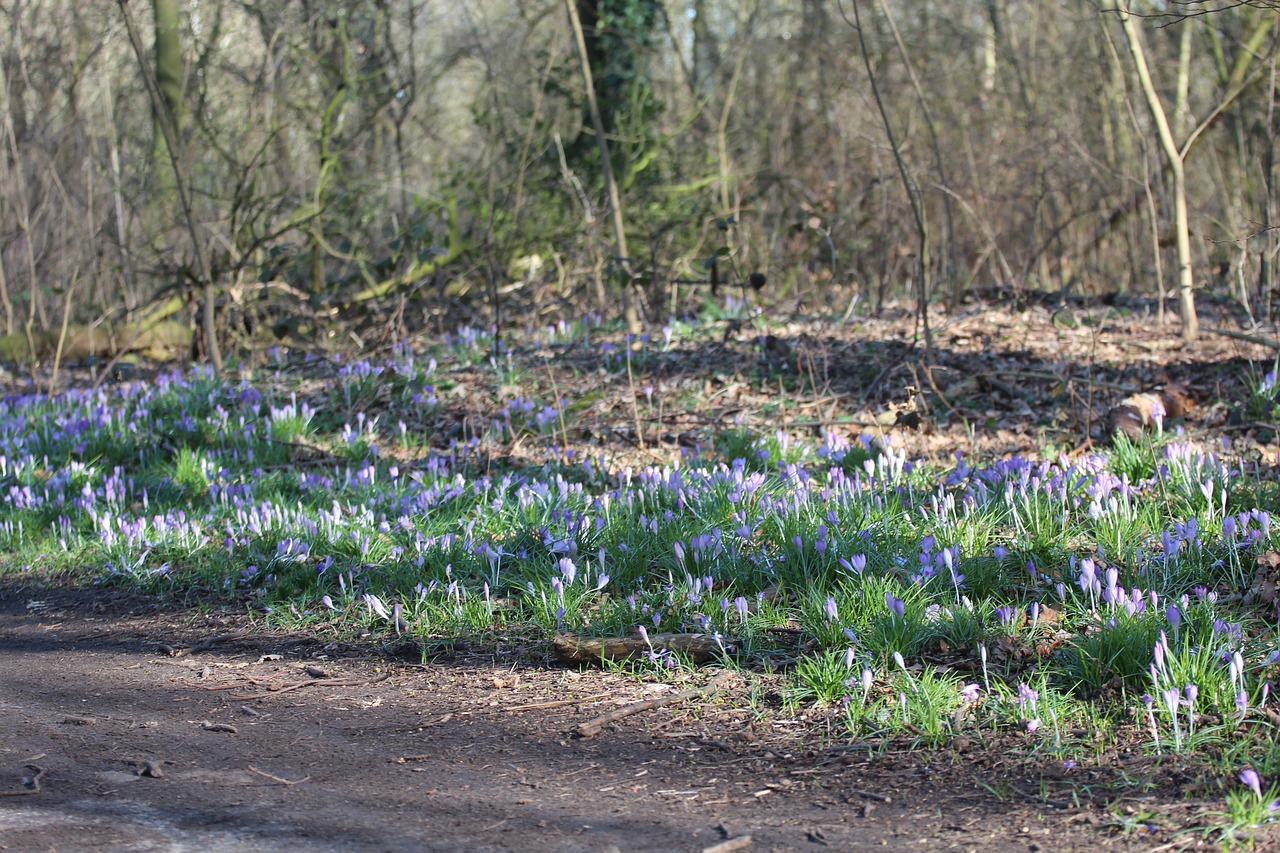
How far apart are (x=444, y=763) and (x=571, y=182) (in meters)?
8.34

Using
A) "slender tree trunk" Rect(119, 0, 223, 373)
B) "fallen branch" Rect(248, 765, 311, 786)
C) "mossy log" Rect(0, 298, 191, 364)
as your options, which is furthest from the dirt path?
"mossy log" Rect(0, 298, 191, 364)

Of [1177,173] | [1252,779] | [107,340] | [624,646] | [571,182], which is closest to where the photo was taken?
[1252,779]

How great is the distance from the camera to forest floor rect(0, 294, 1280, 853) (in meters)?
2.26

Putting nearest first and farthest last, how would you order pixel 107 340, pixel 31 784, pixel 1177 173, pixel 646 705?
pixel 31 784 → pixel 646 705 → pixel 1177 173 → pixel 107 340

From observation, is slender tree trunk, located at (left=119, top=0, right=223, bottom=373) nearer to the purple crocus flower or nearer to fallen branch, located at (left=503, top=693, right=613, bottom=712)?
fallen branch, located at (left=503, top=693, right=613, bottom=712)

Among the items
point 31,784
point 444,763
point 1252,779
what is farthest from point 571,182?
point 1252,779

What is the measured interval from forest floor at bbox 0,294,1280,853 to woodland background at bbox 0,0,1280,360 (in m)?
4.95

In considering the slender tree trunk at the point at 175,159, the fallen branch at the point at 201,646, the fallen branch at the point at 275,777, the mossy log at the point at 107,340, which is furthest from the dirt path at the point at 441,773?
the mossy log at the point at 107,340

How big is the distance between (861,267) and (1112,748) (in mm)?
9836

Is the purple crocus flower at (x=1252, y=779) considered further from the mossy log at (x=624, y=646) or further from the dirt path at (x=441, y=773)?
the mossy log at (x=624, y=646)

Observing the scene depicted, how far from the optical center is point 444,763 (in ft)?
8.83

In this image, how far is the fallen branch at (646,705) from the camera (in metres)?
2.85

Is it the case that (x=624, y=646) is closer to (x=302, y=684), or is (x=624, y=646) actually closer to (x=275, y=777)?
(x=302, y=684)

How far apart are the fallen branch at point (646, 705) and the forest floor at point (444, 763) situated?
0.02 meters
